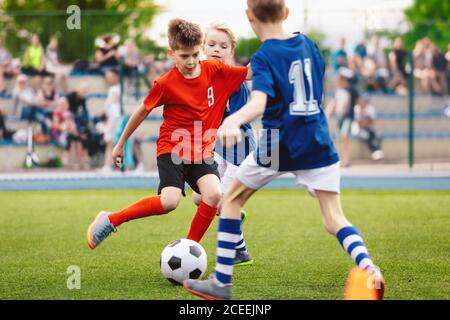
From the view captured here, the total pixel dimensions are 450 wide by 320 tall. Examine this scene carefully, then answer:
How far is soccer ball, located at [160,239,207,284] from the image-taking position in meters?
5.55

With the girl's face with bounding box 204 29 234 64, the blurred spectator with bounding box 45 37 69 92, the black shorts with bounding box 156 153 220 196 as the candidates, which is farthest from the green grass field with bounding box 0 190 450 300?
the blurred spectator with bounding box 45 37 69 92

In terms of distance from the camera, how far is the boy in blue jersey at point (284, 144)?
473 cm

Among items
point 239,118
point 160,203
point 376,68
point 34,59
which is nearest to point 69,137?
point 34,59

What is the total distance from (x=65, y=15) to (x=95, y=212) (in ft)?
22.5

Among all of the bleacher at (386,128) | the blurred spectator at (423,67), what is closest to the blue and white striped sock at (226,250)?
the bleacher at (386,128)

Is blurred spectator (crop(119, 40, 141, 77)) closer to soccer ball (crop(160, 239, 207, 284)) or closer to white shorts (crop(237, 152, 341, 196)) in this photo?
soccer ball (crop(160, 239, 207, 284))

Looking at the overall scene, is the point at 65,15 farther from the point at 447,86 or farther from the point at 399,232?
the point at 399,232

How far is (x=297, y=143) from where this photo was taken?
15.5 feet

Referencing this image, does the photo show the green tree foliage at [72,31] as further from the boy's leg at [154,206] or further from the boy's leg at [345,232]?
the boy's leg at [345,232]

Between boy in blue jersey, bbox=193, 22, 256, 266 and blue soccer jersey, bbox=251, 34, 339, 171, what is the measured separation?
6.42ft

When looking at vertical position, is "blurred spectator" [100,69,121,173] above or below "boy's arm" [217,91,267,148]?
below

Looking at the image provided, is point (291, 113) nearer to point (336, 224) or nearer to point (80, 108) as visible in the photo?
point (336, 224)

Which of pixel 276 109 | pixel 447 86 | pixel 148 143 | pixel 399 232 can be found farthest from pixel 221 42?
pixel 447 86

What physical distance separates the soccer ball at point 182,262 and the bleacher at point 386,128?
915 cm
